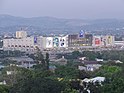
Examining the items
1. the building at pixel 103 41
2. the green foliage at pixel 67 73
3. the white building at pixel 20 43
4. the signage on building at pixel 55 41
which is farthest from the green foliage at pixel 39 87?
the building at pixel 103 41

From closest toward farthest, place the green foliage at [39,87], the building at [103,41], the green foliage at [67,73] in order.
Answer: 1. the green foliage at [39,87]
2. the green foliage at [67,73]
3. the building at [103,41]

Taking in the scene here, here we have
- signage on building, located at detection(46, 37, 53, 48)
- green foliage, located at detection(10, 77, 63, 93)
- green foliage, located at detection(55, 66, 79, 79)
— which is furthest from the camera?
signage on building, located at detection(46, 37, 53, 48)

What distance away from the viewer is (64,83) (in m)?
11.2

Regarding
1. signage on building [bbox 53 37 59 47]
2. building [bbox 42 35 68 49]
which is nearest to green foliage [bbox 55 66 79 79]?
building [bbox 42 35 68 49]

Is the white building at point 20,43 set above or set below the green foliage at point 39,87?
below

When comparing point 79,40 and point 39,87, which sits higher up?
point 39,87

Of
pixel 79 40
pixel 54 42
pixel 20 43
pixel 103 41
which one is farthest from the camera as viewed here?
pixel 103 41

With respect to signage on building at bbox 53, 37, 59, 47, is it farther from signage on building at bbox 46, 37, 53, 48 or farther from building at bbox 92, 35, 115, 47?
building at bbox 92, 35, 115, 47

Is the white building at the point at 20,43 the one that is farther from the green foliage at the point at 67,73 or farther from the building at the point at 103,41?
the green foliage at the point at 67,73

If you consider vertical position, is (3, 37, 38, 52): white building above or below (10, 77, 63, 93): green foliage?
Answer: below

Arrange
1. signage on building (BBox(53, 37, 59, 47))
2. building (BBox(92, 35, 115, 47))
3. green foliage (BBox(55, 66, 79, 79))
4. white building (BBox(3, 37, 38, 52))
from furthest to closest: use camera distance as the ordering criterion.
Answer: building (BBox(92, 35, 115, 47)) < white building (BBox(3, 37, 38, 52)) < signage on building (BBox(53, 37, 59, 47)) < green foliage (BBox(55, 66, 79, 79))

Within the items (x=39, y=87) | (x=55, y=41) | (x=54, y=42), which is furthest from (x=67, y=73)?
(x=54, y=42)

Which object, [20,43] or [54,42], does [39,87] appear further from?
[20,43]

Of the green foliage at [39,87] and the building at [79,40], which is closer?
the green foliage at [39,87]
